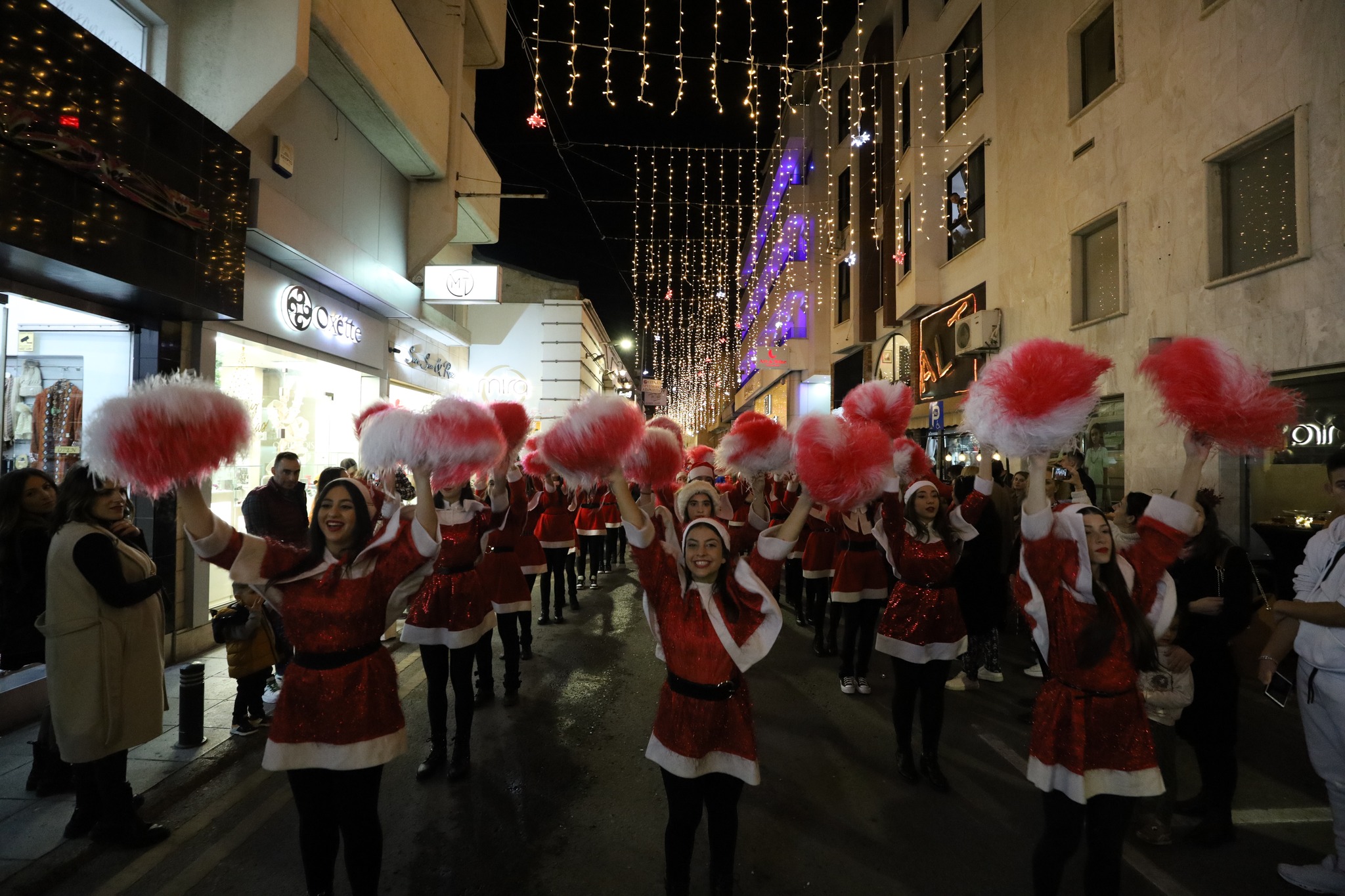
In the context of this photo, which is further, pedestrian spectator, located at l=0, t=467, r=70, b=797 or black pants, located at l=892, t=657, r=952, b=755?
black pants, located at l=892, t=657, r=952, b=755

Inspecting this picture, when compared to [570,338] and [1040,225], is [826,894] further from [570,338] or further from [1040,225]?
[570,338]

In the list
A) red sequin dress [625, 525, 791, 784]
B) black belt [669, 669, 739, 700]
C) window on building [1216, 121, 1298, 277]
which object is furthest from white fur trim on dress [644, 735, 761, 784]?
window on building [1216, 121, 1298, 277]

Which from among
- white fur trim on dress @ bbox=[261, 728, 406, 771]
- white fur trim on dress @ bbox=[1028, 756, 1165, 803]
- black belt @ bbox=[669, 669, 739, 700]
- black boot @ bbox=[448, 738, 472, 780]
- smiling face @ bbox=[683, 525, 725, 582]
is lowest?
black boot @ bbox=[448, 738, 472, 780]

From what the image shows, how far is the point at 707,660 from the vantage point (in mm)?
2832

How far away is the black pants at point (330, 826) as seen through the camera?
9.15 ft

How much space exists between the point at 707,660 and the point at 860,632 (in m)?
3.66

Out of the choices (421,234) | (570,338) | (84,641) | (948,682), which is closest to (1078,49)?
(948,682)

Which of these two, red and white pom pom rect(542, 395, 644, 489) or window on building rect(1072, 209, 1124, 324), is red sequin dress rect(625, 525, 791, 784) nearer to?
red and white pom pom rect(542, 395, 644, 489)

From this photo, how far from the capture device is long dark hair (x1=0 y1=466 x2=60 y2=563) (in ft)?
13.0

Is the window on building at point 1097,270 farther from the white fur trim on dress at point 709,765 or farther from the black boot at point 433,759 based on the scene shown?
the black boot at point 433,759

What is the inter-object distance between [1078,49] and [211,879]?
1395cm

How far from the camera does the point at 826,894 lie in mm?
3221

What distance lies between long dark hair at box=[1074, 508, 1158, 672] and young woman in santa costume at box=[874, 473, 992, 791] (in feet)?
4.18

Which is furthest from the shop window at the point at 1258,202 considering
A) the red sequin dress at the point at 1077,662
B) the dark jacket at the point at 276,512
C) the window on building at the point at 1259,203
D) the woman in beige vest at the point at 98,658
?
the woman in beige vest at the point at 98,658
